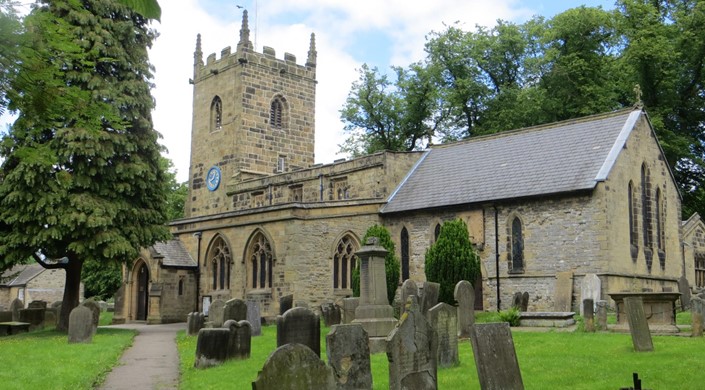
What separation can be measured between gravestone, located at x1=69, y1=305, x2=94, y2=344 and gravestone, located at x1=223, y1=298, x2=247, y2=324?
3772mm

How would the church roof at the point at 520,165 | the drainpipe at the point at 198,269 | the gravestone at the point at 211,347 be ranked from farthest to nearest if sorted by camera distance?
the drainpipe at the point at 198,269 < the church roof at the point at 520,165 < the gravestone at the point at 211,347

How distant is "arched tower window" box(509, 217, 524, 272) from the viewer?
2684 cm

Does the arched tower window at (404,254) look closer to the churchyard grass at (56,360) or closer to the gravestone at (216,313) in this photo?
the gravestone at (216,313)

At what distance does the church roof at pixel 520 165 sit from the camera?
26453mm

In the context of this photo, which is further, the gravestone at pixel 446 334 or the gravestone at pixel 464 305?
the gravestone at pixel 464 305

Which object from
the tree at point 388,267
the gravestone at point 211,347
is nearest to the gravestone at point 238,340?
the gravestone at point 211,347

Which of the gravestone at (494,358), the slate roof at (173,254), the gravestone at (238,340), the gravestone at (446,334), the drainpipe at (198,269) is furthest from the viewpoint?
the drainpipe at (198,269)

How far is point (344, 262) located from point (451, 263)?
277 inches

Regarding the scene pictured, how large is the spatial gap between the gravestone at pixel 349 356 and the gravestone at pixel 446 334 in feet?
9.20

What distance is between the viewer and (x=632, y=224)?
27.0 metres

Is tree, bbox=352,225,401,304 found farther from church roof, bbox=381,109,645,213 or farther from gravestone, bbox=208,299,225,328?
gravestone, bbox=208,299,225,328

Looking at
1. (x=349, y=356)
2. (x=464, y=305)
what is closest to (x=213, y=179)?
(x=464, y=305)

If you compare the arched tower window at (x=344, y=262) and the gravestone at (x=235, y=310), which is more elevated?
the arched tower window at (x=344, y=262)

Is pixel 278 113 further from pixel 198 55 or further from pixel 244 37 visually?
pixel 198 55
